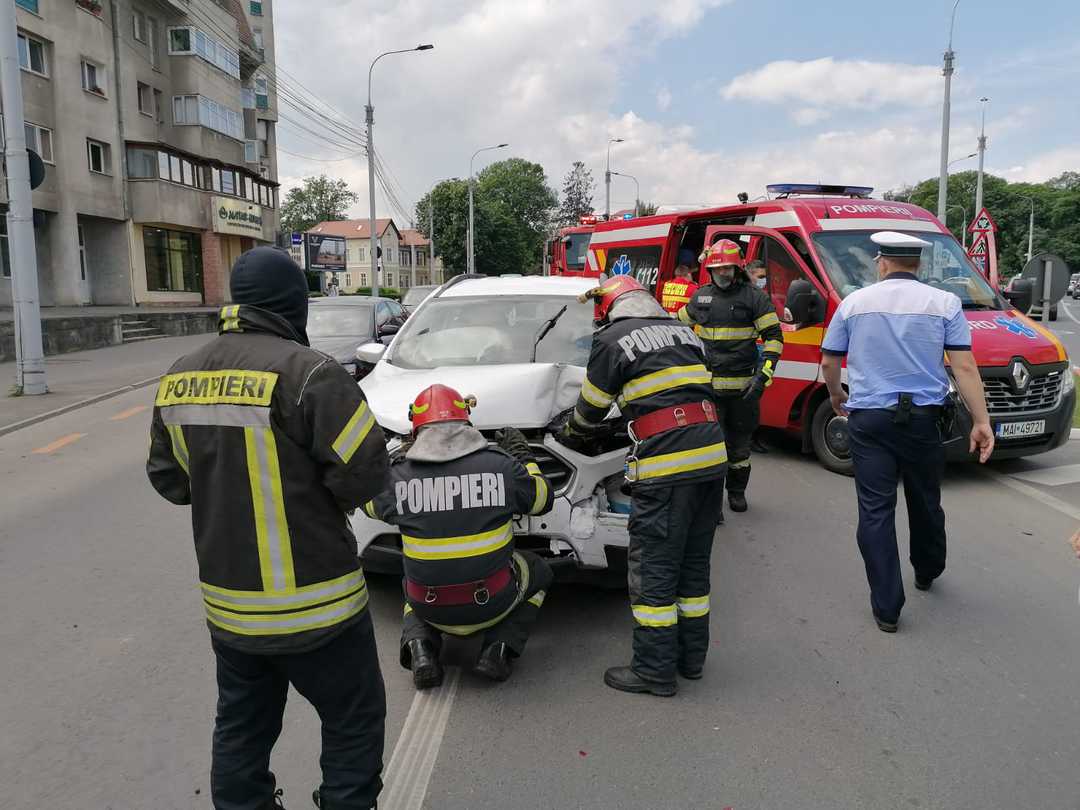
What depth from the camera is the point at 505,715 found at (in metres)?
3.58

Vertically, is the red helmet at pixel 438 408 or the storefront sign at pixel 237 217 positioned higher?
the storefront sign at pixel 237 217

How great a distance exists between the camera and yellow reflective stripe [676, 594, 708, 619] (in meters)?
3.85

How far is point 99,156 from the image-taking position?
1169 inches

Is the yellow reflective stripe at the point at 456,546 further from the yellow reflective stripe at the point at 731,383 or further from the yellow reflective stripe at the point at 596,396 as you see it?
the yellow reflective stripe at the point at 731,383

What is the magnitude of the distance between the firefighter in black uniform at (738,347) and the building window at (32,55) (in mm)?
26429

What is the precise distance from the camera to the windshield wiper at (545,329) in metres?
5.49

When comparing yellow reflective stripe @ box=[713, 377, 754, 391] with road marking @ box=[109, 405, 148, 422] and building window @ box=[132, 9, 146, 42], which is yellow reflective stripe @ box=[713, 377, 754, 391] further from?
building window @ box=[132, 9, 146, 42]

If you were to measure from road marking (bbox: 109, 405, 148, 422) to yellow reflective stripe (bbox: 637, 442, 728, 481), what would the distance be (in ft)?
32.4

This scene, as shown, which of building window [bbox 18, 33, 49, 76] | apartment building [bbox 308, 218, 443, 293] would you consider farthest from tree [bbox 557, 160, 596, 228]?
building window [bbox 18, 33, 49, 76]

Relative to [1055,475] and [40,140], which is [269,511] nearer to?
[1055,475]

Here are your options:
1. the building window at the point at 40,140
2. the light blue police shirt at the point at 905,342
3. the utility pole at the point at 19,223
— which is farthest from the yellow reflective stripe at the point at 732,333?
the building window at the point at 40,140

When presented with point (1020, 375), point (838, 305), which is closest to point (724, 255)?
point (838, 305)

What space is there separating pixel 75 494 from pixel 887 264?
671cm

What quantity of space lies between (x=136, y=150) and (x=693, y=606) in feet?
107
